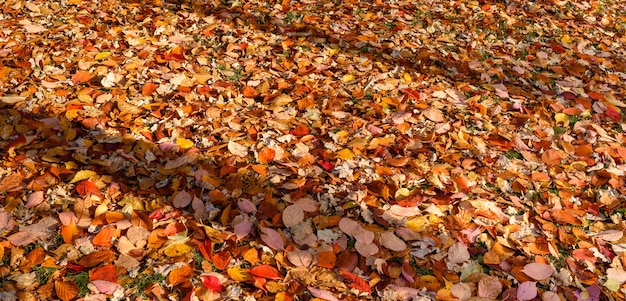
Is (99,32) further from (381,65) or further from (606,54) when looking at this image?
(606,54)

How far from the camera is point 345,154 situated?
2.96 meters

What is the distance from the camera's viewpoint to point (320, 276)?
2.30 metres

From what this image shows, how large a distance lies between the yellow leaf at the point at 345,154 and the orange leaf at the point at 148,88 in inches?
54.7

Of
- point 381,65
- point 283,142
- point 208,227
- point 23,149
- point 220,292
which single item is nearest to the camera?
point 220,292

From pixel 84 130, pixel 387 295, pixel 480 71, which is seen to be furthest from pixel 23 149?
pixel 480 71

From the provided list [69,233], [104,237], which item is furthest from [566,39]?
[69,233]

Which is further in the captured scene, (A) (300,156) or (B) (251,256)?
(A) (300,156)

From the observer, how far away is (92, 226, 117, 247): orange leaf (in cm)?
235

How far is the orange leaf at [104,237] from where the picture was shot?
92.5 inches

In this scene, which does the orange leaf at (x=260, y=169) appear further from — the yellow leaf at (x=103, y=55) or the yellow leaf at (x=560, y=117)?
the yellow leaf at (x=560, y=117)

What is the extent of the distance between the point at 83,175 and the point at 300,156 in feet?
3.95

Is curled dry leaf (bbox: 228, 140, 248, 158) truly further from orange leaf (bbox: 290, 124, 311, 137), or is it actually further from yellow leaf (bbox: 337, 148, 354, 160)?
yellow leaf (bbox: 337, 148, 354, 160)

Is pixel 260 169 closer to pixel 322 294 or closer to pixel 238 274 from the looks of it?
pixel 238 274

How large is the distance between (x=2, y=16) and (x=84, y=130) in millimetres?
1860
